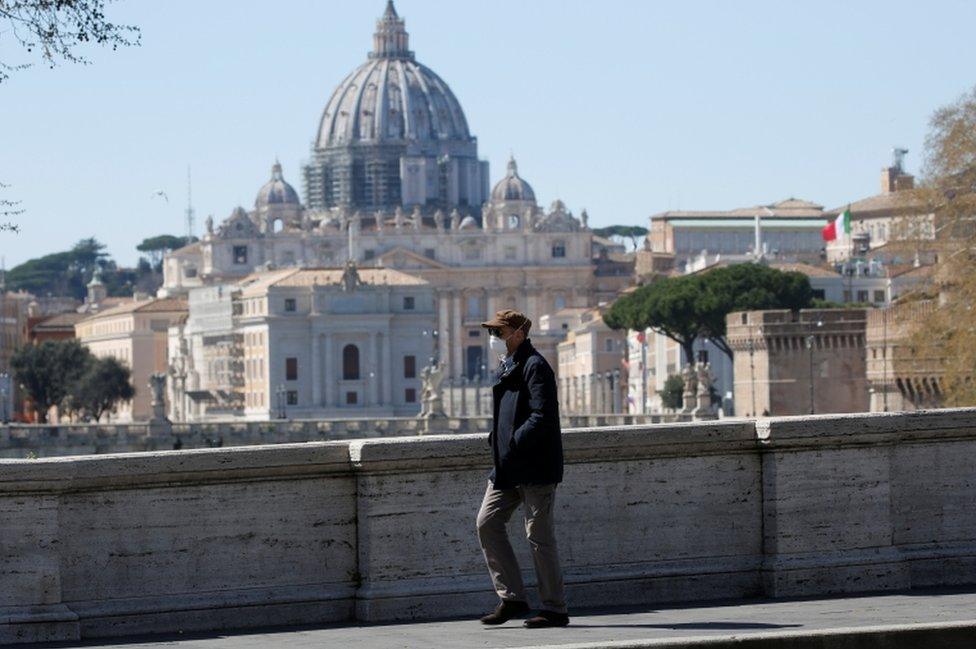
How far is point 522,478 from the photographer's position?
44.6ft

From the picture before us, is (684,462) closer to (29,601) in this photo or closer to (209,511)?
(209,511)

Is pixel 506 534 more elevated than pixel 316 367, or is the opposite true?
pixel 316 367

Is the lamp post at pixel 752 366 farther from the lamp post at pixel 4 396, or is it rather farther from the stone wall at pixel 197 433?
the lamp post at pixel 4 396

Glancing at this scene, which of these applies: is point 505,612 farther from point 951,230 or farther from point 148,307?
point 148,307

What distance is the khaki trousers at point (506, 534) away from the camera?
538 inches

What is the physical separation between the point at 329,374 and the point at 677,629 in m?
127

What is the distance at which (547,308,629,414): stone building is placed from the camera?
128 meters

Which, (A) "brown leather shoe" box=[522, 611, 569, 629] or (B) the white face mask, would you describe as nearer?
(A) "brown leather shoe" box=[522, 611, 569, 629]

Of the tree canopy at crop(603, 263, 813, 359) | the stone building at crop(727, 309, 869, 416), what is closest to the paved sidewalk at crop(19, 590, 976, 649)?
the stone building at crop(727, 309, 869, 416)

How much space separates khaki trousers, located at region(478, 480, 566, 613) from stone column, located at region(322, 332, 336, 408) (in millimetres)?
124372

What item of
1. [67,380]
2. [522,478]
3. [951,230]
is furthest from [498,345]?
[522,478]

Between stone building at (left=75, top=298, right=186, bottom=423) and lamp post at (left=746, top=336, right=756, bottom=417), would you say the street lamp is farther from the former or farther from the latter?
stone building at (left=75, top=298, right=186, bottom=423)

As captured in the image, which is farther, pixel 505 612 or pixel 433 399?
pixel 433 399

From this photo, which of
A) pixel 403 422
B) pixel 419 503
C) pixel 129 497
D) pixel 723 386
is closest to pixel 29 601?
pixel 129 497
